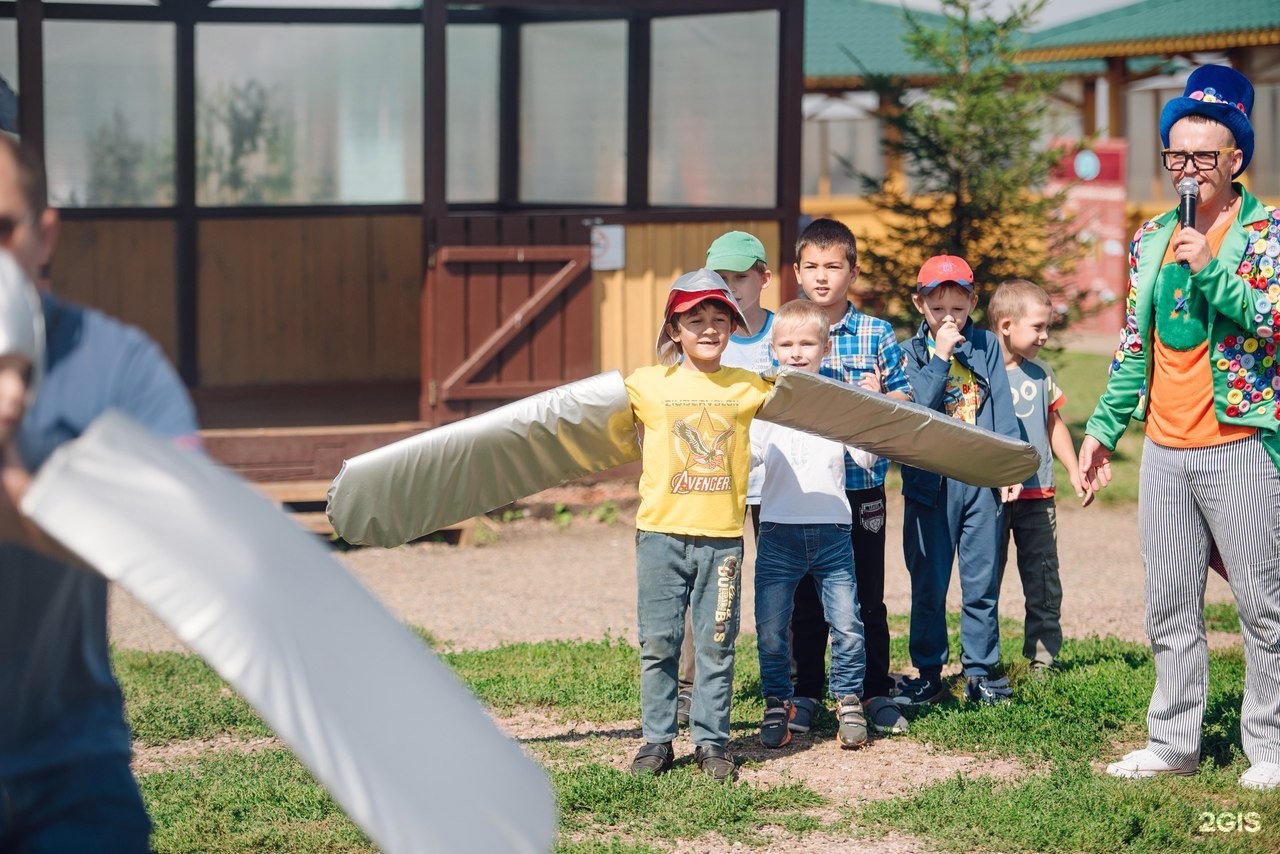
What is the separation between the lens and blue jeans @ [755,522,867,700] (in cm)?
524

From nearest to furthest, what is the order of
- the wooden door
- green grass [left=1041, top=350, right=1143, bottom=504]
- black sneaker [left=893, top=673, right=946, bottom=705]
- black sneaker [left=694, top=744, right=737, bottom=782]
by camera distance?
1. black sneaker [left=694, top=744, right=737, bottom=782]
2. black sneaker [left=893, top=673, right=946, bottom=705]
3. the wooden door
4. green grass [left=1041, top=350, right=1143, bottom=504]

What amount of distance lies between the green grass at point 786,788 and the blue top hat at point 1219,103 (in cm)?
190

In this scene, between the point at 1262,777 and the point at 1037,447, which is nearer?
the point at 1262,777

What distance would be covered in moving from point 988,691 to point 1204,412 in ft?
5.09

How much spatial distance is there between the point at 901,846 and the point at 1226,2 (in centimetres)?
2092

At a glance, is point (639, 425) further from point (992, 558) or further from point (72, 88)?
point (72, 88)

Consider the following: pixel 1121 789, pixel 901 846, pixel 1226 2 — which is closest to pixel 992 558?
pixel 1121 789

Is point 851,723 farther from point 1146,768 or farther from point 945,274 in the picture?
point 945,274

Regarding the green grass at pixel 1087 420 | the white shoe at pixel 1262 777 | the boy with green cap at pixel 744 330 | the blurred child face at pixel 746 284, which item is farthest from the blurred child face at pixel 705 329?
the green grass at pixel 1087 420

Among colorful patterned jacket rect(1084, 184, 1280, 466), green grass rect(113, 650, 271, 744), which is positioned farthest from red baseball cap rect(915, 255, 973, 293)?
green grass rect(113, 650, 271, 744)

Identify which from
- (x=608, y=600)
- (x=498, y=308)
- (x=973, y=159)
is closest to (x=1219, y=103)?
(x=608, y=600)

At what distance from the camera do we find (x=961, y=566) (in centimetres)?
575

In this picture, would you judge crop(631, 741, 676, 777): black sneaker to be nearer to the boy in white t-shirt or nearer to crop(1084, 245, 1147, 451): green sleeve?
the boy in white t-shirt

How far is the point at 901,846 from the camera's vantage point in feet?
14.3
